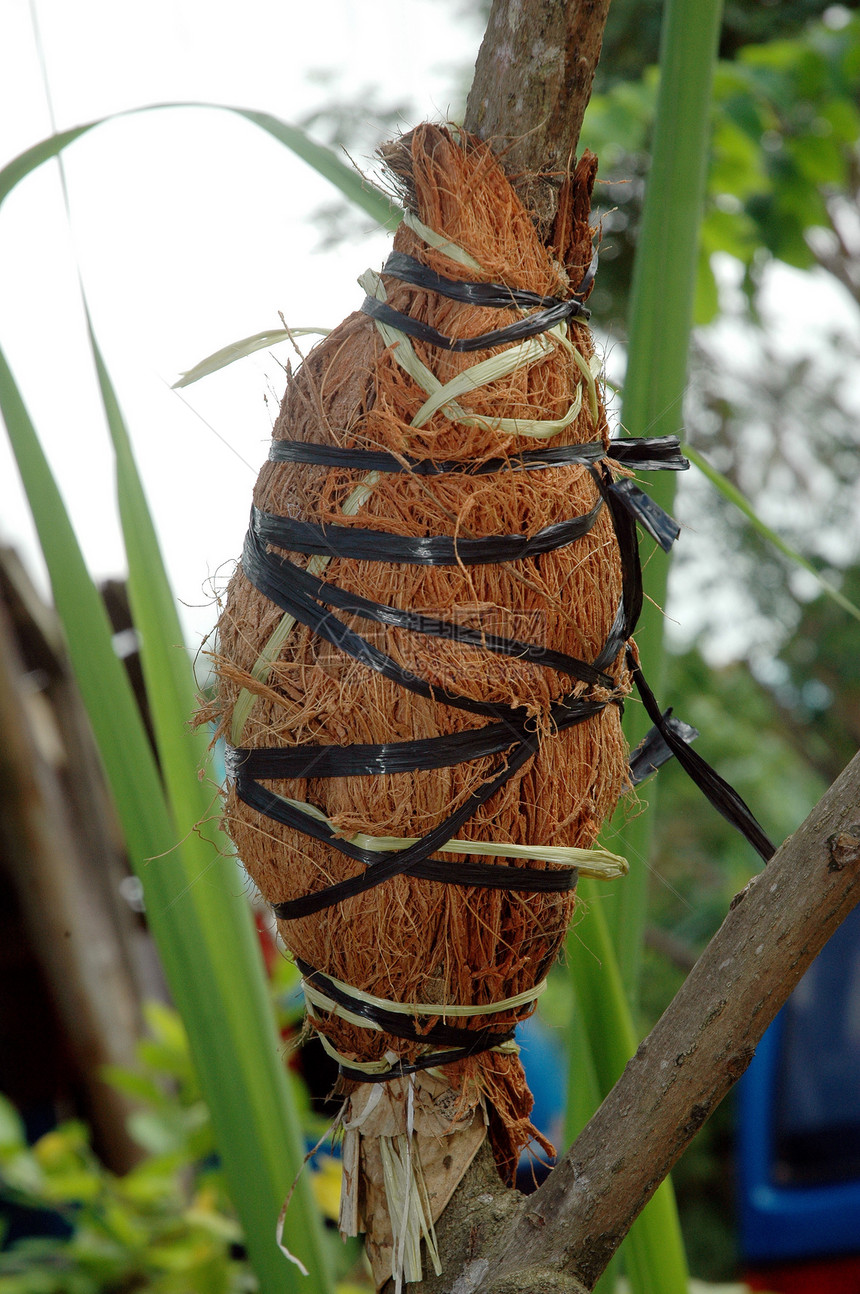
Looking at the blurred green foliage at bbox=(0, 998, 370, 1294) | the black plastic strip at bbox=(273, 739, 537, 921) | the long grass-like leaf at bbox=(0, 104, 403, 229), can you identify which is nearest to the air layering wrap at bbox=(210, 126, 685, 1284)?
the black plastic strip at bbox=(273, 739, 537, 921)

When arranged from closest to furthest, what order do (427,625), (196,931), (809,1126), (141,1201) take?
1. (427,625)
2. (196,931)
3. (141,1201)
4. (809,1126)

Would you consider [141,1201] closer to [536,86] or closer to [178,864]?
[178,864]

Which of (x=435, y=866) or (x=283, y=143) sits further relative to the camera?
(x=283, y=143)

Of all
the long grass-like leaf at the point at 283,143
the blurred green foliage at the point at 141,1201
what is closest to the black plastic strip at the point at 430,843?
the long grass-like leaf at the point at 283,143

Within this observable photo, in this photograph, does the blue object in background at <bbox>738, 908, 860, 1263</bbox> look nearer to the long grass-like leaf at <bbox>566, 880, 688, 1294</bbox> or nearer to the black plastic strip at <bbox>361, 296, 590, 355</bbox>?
the long grass-like leaf at <bbox>566, 880, 688, 1294</bbox>

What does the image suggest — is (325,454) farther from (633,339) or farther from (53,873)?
(53,873)

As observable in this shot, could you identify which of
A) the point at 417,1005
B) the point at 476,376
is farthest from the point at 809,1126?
the point at 476,376

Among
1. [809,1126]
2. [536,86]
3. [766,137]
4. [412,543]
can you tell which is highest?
[766,137]

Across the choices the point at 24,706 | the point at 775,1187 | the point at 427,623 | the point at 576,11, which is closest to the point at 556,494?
the point at 427,623
